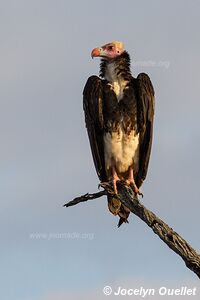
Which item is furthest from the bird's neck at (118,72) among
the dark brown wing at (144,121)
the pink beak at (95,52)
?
the dark brown wing at (144,121)

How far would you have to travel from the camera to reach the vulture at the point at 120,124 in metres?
13.9

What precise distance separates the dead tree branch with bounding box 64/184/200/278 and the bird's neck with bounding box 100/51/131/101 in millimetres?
2444

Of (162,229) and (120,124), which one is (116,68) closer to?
(120,124)

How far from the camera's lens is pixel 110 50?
14953 mm

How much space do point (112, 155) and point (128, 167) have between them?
36 centimetres

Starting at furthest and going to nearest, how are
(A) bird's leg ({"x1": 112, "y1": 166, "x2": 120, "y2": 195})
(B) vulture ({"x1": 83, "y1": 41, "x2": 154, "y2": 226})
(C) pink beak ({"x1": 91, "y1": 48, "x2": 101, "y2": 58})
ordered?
1. (C) pink beak ({"x1": 91, "y1": 48, "x2": 101, "y2": 58})
2. (B) vulture ({"x1": 83, "y1": 41, "x2": 154, "y2": 226})
3. (A) bird's leg ({"x1": 112, "y1": 166, "x2": 120, "y2": 195})

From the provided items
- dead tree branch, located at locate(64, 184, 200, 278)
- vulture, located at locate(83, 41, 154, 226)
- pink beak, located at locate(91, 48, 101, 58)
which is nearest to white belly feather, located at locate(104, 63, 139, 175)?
vulture, located at locate(83, 41, 154, 226)

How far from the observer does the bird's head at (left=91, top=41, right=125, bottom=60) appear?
14773 millimetres

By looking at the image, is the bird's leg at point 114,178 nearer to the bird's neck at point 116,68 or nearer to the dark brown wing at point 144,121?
the dark brown wing at point 144,121

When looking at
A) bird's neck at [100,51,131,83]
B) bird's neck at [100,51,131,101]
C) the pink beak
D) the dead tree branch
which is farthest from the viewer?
the pink beak

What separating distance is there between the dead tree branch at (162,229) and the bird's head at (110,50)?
10.6ft

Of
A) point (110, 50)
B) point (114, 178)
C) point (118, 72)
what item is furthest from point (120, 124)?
point (110, 50)

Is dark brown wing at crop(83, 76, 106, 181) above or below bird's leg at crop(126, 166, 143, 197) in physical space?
above

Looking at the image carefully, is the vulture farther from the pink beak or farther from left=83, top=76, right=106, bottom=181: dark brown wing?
the pink beak
